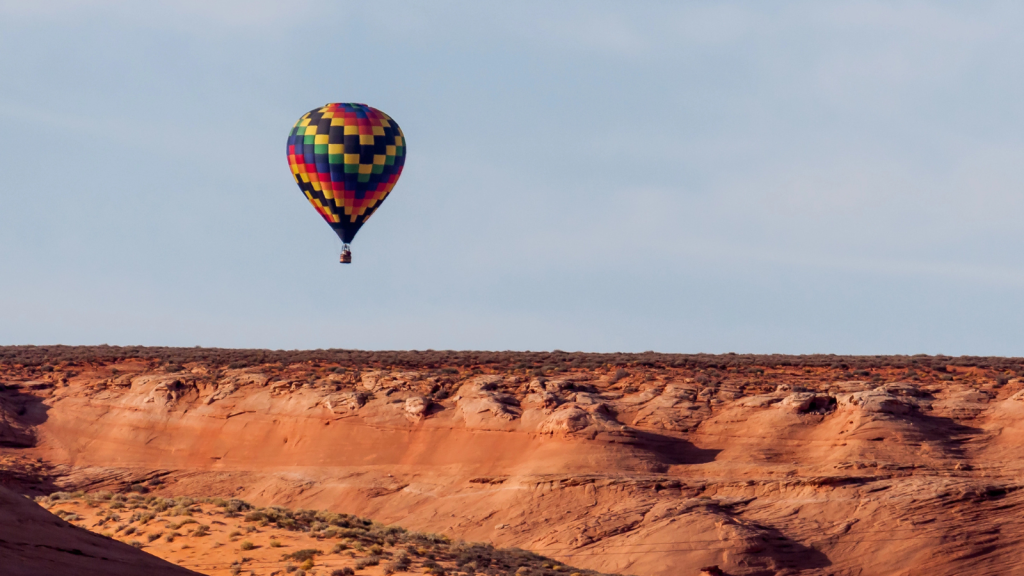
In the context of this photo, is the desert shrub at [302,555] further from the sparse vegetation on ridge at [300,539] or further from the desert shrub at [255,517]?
the desert shrub at [255,517]

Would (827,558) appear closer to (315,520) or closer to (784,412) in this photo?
(784,412)

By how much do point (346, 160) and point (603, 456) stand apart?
2033cm

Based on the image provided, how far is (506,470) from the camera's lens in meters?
36.3

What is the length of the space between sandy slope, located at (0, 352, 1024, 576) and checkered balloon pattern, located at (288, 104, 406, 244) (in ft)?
27.7

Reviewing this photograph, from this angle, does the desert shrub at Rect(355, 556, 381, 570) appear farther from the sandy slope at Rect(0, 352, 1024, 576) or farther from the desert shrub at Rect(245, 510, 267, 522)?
the sandy slope at Rect(0, 352, 1024, 576)

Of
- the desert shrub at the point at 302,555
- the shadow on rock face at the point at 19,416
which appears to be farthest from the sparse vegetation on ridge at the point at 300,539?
the shadow on rock face at the point at 19,416

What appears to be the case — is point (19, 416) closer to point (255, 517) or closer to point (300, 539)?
point (255, 517)

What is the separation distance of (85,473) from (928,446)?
30661 mm

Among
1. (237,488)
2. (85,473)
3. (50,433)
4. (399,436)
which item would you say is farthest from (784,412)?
(50,433)

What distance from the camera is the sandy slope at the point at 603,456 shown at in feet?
104

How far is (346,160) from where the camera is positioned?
48.6 m

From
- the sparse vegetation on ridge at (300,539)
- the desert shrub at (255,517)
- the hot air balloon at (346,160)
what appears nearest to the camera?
the sparse vegetation on ridge at (300,539)

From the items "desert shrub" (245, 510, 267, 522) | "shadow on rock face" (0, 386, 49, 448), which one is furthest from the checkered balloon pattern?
"desert shrub" (245, 510, 267, 522)

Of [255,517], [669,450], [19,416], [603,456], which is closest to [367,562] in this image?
[255,517]
